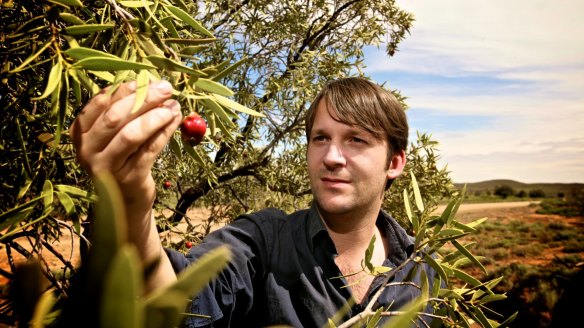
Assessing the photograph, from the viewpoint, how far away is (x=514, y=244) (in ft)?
76.5

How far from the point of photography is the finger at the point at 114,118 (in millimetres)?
697

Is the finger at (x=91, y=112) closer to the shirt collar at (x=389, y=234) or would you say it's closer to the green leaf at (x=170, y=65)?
the green leaf at (x=170, y=65)

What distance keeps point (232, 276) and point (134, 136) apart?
3.97 feet

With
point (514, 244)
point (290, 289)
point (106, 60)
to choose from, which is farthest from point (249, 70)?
point (514, 244)

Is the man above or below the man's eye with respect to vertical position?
below

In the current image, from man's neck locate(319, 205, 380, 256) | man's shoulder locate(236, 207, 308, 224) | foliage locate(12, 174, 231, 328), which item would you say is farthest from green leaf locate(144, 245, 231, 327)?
man's neck locate(319, 205, 380, 256)

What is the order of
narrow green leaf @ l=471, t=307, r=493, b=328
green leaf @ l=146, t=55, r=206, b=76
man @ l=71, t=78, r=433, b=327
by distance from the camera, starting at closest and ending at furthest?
green leaf @ l=146, t=55, r=206, b=76 < narrow green leaf @ l=471, t=307, r=493, b=328 < man @ l=71, t=78, r=433, b=327

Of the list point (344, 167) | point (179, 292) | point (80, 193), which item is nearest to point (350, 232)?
point (344, 167)

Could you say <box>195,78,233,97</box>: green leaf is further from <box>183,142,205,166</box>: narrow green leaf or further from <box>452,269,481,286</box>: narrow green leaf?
<box>452,269,481,286</box>: narrow green leaf

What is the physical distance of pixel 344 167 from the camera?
226 cm

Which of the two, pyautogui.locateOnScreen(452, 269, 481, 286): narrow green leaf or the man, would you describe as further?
the man

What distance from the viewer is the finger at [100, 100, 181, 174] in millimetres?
695

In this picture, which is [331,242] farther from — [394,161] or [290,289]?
[394,161]

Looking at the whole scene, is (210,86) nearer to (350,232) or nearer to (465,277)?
(465,277)
